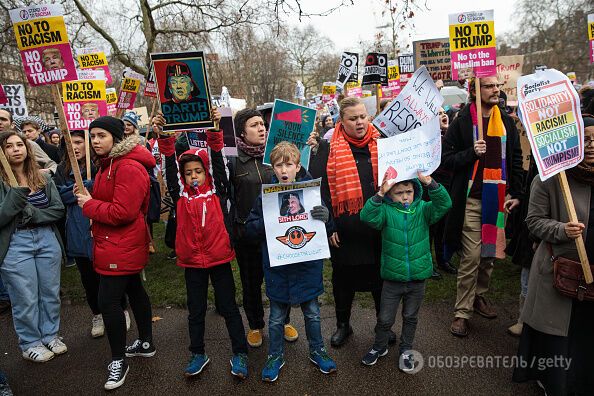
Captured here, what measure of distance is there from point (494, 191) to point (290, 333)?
232 centimetres

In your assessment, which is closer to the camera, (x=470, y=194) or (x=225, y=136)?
(x=470, y=194)

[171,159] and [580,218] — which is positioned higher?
[171,159]

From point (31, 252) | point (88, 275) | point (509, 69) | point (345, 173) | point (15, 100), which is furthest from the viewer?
point (509, 69)

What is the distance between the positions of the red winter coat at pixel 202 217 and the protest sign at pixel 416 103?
1.52 metres

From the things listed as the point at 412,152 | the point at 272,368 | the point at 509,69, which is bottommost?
the point at 272,368

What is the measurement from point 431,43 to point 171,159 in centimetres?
609

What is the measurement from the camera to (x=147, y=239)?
11.5ft

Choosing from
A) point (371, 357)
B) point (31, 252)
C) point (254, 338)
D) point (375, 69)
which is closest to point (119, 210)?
point (31, 252)

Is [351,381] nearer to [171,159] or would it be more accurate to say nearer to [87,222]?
[171,159]

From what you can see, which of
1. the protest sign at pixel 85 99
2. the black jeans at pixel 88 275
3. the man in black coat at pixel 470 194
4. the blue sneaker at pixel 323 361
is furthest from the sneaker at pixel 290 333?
the protest sign at pixel 85 99

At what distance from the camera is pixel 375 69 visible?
7.10 m

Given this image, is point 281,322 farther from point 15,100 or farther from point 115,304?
point 15,100

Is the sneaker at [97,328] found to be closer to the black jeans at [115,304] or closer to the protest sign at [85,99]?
the black jeans at [115,304]

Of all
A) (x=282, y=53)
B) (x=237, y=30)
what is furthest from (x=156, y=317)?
(x=282, y=53)
